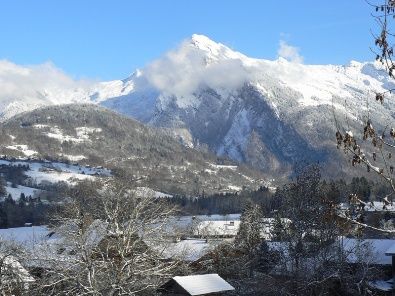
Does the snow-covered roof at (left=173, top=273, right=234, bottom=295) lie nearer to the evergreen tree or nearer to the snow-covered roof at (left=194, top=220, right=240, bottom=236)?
the evergreen tree

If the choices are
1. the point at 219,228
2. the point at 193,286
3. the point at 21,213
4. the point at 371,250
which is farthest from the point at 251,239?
the point at 21,213

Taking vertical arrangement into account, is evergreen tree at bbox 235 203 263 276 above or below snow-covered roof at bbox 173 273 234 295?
above

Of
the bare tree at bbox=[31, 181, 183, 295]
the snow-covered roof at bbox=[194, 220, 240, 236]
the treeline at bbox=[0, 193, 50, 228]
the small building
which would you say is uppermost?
the treeline at bbox=[0, 193, 50, 228]

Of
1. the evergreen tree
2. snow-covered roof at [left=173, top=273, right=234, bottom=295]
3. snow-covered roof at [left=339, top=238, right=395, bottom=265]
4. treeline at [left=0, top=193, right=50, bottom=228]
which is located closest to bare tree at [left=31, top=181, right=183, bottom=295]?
snow-covered roof at [left=173, top=273, right=234, bottom=295]

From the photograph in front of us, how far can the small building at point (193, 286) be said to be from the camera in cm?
3384

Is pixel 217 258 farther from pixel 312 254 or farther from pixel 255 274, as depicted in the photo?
pixel 312 254

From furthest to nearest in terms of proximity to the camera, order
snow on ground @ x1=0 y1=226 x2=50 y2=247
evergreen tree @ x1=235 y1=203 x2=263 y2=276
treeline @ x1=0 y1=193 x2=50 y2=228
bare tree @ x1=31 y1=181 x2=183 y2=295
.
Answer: treeline @ x1=0 y1=193 x2=50 y2=228, evergreen tree @ x1=235 y1=203 x2=263 y2=276, snow on ground @ x1=0 y1=226 x2=50 y2=247, bare tree @ x1=31 y1=181 x2=183 y2=295

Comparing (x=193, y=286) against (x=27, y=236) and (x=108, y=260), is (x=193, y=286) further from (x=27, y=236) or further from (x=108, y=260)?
(x=27, y=236)

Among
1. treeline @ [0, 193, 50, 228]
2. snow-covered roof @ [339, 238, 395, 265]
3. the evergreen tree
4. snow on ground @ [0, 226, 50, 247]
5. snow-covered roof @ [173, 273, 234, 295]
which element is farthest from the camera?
treeline @ [0, 193, 50, 228]

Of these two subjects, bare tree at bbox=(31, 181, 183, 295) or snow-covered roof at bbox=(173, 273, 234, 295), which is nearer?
bare tree at bbox=(31, 181, 183, 295)

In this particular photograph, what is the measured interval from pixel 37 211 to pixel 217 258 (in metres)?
118

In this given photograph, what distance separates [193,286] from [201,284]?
0.71m

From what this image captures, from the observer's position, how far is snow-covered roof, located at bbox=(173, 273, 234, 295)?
33781 millimetres

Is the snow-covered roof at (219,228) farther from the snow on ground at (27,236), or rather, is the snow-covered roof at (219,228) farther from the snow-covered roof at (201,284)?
the snow-covered roof at (201,284)
